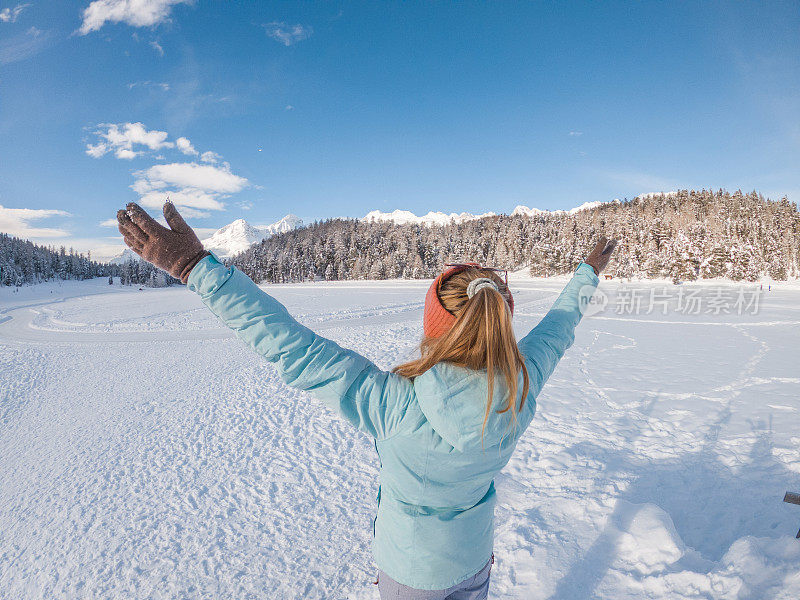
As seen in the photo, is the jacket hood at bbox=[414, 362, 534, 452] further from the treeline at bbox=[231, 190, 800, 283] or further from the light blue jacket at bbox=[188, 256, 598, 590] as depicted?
the treeline at bbox=[231, 190, 800, 283]

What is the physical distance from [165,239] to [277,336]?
0.52m

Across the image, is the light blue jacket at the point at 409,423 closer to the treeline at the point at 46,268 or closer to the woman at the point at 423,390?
the woman at the point at 423,390

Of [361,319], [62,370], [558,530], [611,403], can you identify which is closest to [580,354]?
[611,403]

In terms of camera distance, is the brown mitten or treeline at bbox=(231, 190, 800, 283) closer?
the brown mitten

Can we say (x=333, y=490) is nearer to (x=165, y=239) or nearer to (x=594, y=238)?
(x=165, y=239)

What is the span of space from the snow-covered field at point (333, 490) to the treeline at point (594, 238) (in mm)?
54544

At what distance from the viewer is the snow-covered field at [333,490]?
128 inches

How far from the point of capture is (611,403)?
7.11 metres

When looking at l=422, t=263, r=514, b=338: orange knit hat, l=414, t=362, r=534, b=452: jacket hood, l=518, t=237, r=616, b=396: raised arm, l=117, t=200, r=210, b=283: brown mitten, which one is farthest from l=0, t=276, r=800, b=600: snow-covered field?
l=117, t=200, r=210, b=283: brown mitten

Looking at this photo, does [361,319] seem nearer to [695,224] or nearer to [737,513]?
[737,513]

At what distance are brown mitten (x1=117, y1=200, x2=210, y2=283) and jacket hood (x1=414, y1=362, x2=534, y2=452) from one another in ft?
2.86

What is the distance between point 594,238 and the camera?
67125mm

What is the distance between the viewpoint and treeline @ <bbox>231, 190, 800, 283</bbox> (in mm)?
55688

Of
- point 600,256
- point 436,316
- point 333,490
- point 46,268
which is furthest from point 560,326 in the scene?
point 46,268
